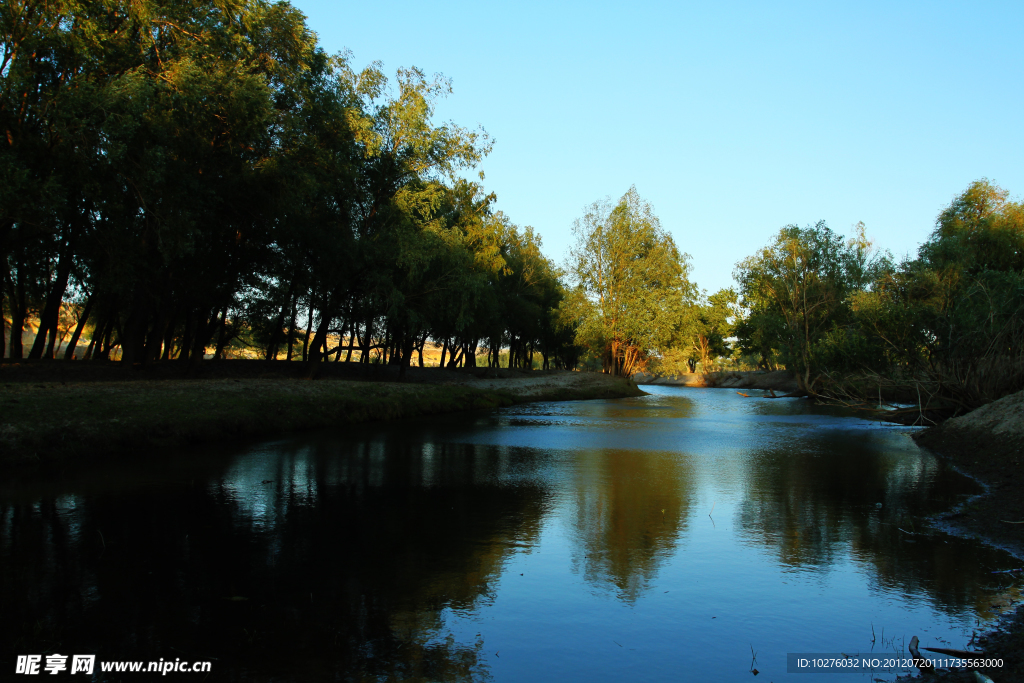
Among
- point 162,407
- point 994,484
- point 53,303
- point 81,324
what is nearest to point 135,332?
point 53,303

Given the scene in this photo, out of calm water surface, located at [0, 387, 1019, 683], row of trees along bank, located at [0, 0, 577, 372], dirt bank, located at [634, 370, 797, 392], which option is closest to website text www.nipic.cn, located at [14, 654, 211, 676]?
calm water surface, located at [0, 387, 1019, 683]

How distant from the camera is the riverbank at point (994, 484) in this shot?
516cm

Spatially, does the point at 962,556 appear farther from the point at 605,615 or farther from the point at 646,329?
the point at 646,329

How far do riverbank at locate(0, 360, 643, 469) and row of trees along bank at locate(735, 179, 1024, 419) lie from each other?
17454 mm

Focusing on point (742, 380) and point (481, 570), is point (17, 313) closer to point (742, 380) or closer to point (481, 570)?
point (481, 570)

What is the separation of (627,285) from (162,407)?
41.0 metres

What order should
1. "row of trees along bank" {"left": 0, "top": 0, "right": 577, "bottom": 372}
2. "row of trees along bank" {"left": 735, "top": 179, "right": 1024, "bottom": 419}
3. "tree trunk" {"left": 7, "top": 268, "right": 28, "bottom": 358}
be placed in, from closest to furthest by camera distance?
"row of trees along bank" {"left": 0, "top": 0, "right": 577, "bottom": 372}, "row of trees along bank" {"left": 735, "top": 179, "right": 1024, "bottom": 419}, "tree trunk" {"left": 7, "top": 268, "right": 28, "bottom": 358}

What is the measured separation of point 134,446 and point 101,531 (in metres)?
7.56

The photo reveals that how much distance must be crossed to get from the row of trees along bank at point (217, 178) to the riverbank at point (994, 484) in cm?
2048

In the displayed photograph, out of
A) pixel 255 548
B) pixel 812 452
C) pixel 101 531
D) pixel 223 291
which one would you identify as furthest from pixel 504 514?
pixel 223 291

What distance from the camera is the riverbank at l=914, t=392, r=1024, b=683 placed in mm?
5160

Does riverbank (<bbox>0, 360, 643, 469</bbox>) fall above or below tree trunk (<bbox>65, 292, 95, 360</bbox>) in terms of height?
below

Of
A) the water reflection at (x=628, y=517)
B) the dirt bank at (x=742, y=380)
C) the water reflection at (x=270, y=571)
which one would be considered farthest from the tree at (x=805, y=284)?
the water reflection at (x=270, y=571)

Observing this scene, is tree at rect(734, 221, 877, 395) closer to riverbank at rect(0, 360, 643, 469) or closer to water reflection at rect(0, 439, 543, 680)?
riverbank at rect(0, 360, 643, 469)
